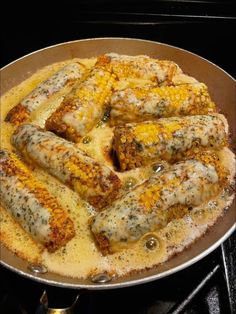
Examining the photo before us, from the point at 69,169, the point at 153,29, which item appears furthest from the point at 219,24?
the point at 69,169

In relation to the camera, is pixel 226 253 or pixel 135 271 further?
pixel 226 253

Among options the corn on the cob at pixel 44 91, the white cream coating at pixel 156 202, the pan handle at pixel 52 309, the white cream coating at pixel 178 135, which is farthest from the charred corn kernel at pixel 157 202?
the corn on the cob at pixel 44 91

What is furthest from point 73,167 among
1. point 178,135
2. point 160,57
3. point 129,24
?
point 129,24

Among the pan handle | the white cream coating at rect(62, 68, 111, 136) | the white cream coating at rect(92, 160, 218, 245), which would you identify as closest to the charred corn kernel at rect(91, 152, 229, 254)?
the white cream coating at rect(92, 160, 218, 245)

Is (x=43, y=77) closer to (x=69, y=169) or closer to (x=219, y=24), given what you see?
(x=69, y=169)

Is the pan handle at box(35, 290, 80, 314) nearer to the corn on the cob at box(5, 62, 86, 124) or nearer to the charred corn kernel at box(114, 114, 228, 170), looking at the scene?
the charred corn kernel at box(114, 114, 228, 170)

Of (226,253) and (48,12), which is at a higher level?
(48,12)
